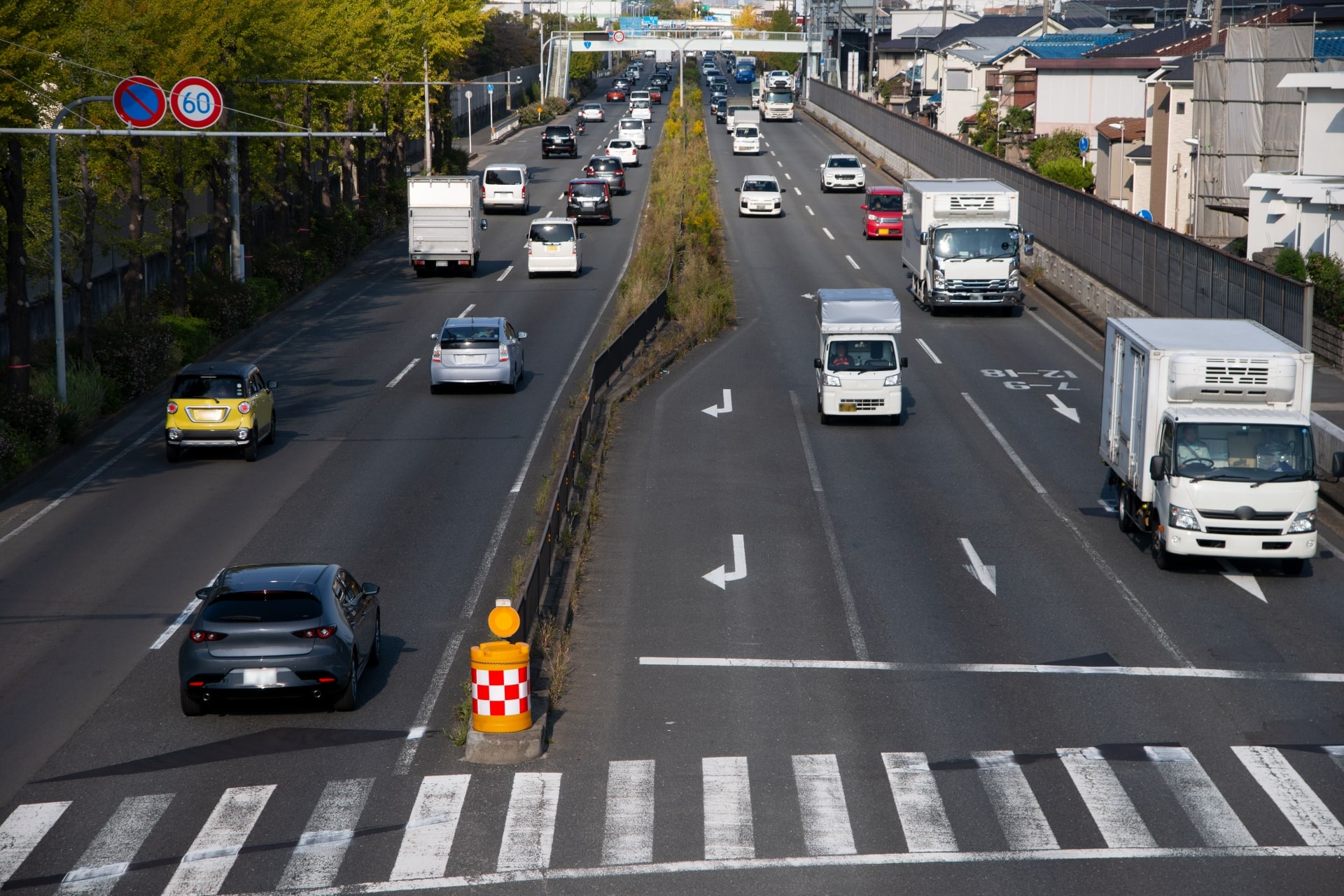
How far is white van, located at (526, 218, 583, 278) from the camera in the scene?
171 ft

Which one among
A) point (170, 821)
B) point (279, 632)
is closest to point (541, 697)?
point (279, 632)

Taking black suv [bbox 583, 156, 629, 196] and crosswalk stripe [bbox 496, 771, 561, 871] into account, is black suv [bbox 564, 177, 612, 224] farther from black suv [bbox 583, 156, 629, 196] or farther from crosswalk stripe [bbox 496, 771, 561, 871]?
crosswalk stripe [bbox 496, 771, 561, 871]

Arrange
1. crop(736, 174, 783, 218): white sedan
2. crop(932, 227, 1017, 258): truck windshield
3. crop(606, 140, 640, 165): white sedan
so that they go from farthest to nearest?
crop(606, 140, 640, 165): white sedan
crop(736, 174, 783, 218): white sedan
crop(932, 227, 1017, 258): truck windshield

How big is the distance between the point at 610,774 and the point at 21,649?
7.94 metres

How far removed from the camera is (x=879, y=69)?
14012 cm

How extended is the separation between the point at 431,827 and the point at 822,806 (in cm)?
337

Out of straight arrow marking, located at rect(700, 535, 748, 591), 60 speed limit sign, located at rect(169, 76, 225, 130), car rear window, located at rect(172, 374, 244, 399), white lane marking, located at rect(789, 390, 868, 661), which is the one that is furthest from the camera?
60 speed limit sign, located at rect(169, 76, 225, 130)

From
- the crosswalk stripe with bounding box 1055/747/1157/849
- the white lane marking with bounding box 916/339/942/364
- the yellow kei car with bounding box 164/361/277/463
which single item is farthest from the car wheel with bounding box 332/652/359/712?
the white lane marking with bounding box 916/339/942/364

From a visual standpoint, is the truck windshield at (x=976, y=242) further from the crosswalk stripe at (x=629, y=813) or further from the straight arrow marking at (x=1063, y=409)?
the crosswalk stripe at (x=629, y=813)

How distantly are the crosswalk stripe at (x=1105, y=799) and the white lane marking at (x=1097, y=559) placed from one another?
3708mm

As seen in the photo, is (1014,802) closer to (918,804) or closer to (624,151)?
(918,804)

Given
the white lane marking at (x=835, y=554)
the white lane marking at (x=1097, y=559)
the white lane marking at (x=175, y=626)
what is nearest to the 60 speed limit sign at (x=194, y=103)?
the white lane marking at (x=175, y=626)

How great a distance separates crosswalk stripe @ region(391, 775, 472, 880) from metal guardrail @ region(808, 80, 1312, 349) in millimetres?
23086

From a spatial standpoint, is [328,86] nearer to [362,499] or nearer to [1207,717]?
[362,499]
